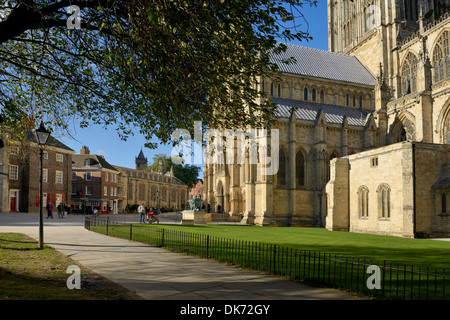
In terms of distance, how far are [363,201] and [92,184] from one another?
155 feet

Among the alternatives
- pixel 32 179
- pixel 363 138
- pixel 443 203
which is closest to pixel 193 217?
pixel 443 203

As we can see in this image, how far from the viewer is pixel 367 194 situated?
96.9 ft

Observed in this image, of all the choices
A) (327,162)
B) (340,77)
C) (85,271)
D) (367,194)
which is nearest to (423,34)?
(340,77)

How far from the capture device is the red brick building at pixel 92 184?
207 feet

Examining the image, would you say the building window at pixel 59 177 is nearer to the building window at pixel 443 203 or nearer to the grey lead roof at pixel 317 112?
the grey lead roof at pixel 317 112

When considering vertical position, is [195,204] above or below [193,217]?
above

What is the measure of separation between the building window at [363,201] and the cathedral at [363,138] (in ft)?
0.26

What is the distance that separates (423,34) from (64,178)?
152 feet

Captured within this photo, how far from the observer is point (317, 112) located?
3953cm

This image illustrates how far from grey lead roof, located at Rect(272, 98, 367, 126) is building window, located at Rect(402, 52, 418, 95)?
17.5 ft

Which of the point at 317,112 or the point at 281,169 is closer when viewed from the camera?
the point at 281,169

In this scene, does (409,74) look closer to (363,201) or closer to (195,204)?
(363,201)

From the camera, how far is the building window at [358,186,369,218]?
97.0 ft

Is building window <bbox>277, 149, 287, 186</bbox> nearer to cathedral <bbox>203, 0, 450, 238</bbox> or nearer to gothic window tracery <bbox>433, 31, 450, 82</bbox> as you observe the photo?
cathedral <bbox>203, 0, 450, 238</bbox>
